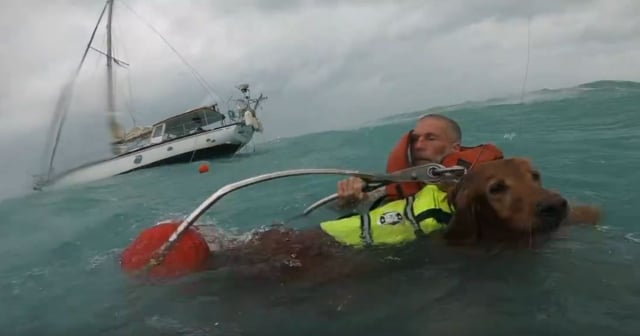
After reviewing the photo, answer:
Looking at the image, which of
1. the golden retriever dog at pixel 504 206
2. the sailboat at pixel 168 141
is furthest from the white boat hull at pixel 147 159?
the golden retriever dog at pixel 504 206

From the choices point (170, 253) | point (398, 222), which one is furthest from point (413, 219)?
point (170, 253)

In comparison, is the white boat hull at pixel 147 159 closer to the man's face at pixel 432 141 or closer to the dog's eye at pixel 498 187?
the man's face at pixel 432 141

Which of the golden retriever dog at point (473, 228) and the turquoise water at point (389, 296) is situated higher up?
the golden retriever dog at point (473, 228)

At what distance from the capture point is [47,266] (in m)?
6.68

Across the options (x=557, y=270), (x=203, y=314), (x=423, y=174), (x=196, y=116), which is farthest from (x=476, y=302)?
(x=196, y=116)

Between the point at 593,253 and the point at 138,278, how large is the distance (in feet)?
11.5

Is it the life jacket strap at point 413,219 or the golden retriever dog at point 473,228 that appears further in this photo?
the life jacket strap at point 413,219

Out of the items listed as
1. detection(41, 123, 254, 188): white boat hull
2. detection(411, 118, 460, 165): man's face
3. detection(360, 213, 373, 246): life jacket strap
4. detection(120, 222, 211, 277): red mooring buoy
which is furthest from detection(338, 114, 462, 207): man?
detection(41, 123, 254, 188): white boat hull

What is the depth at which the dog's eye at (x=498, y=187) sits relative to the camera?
403 cm

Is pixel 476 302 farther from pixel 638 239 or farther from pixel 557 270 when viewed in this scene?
pixel 638 239

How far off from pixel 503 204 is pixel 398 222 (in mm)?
860

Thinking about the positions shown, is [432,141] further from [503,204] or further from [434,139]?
[503,204]

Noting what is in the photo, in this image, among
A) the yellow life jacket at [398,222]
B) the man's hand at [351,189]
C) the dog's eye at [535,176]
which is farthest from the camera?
the man's hand at [351,189]

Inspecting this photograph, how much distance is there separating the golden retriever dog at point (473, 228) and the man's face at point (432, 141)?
0.86 m
